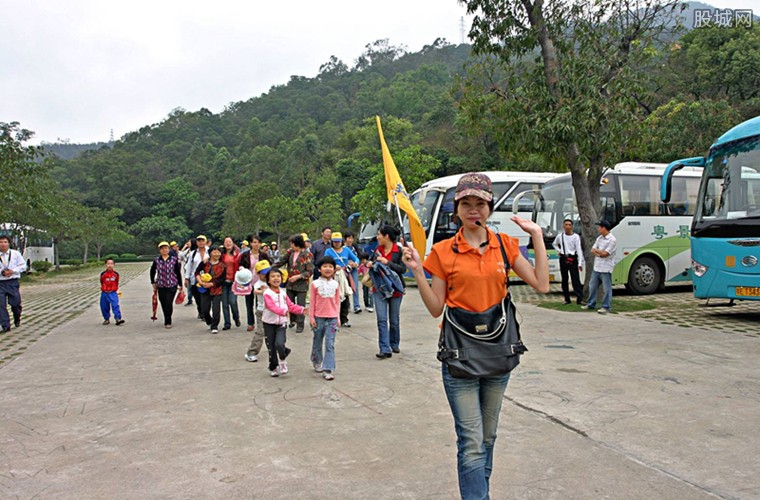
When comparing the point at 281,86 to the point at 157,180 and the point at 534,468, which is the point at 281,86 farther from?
the point at 534,468

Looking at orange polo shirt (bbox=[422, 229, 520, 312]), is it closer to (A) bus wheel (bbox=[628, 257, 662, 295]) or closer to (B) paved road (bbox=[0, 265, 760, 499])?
(B) paved road (bbox=[0, 265, 760, 499])

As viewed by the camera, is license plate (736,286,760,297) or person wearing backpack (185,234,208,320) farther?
person wearing backpack (185,234,208,320)

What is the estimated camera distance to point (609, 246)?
11.9 metres

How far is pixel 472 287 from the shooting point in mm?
3197

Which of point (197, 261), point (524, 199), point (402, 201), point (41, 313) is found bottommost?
point (41, 313)

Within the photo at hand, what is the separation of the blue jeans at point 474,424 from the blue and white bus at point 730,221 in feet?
28.1

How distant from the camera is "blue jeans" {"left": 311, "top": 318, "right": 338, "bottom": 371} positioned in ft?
22.9

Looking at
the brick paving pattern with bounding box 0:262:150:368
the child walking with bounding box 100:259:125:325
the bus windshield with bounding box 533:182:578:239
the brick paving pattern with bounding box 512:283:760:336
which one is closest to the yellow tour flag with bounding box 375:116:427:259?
the brick paving pattern with bounding box 0:262:150:368

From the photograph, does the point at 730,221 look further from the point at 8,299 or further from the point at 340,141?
the point at 340,141

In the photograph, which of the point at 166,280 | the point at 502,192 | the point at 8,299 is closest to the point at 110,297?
the point at 166,280

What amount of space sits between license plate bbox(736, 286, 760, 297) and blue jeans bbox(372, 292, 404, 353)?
586 cm

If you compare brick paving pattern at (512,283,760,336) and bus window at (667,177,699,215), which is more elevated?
bus window at (667,177,699,215)

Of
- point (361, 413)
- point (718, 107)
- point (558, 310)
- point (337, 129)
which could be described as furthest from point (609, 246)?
point (337, 129)

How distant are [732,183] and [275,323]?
8.15 meters
